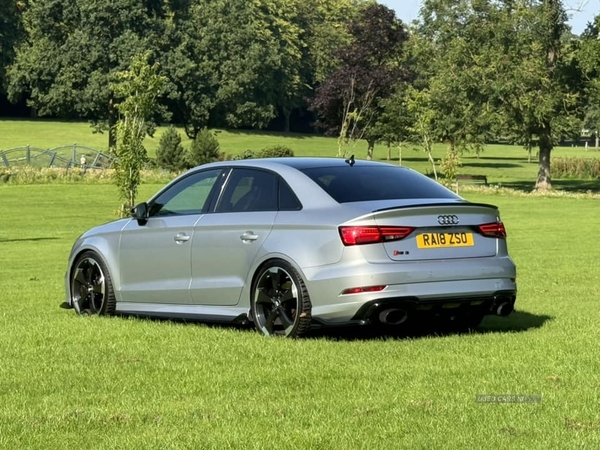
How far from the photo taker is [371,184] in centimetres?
1002

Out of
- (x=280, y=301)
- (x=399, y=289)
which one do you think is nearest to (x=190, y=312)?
(x=280, y=301)

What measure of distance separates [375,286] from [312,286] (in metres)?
0.52

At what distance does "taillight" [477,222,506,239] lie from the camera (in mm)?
9828

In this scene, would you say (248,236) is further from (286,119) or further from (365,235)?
(286,119)

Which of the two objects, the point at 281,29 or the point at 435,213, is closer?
the point at 435,213

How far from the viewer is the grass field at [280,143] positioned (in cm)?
8906

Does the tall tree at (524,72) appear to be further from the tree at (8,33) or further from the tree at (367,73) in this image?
the tree at (8,33)

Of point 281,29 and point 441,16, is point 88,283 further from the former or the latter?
point 281,29

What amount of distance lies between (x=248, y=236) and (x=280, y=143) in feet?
321

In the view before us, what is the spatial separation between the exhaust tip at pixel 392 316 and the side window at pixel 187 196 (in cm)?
230

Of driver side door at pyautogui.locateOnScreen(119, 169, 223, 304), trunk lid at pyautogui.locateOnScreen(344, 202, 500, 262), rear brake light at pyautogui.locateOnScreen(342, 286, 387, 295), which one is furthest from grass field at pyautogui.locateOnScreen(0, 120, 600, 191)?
rear brake light at pyautogui.locateOnScreen(342, 286, 387, 295)

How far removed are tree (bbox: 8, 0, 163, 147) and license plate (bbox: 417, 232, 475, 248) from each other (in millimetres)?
72655

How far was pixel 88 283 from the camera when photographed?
38.9 feet

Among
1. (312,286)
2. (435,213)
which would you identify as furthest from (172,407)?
(435,213)
